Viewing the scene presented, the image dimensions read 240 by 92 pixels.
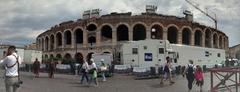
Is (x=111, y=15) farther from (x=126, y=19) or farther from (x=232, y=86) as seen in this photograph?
(x=232, y=86)

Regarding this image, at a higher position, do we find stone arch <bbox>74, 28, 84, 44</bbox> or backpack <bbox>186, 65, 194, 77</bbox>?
stone arch <bbox>74, 28, 84, 44</bbox>

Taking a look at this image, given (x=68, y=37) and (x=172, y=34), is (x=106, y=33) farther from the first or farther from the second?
(x=172, y=34)

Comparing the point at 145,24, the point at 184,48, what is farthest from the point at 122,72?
the point at 145,24

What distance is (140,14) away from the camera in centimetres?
8075

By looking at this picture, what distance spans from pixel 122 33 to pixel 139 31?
3320mm

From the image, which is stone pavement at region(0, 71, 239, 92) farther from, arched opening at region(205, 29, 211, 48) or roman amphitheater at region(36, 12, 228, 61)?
arched opening at region(205, 29, 211, 48)

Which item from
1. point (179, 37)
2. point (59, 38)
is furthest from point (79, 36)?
point (179, 37)

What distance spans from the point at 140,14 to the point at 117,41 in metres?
6.09

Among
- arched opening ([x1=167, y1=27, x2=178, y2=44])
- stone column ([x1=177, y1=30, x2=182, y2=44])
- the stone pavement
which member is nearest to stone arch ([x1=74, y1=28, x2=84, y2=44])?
arched opening ([x1=167, y1=27, x2=178, y2=44])

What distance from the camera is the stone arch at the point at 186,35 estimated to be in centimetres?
8538

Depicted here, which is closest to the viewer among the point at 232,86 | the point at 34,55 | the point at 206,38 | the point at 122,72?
the point at 232,86

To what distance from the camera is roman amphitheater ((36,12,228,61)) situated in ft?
263

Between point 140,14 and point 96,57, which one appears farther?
point 140,14

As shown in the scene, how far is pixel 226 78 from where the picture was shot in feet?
53.4
